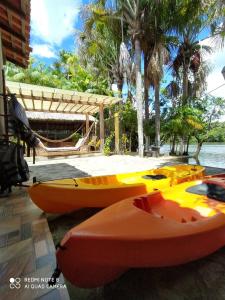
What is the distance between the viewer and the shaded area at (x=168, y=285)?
150 cm

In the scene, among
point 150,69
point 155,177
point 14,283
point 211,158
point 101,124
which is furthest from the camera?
point 211,158

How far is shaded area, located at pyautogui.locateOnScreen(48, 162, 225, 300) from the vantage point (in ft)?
4.92

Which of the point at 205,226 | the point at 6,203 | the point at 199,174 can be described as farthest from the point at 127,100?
the point at 205,226

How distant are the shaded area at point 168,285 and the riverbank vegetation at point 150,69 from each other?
7157mm

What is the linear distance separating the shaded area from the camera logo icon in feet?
1.19

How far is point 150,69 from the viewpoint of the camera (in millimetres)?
8523

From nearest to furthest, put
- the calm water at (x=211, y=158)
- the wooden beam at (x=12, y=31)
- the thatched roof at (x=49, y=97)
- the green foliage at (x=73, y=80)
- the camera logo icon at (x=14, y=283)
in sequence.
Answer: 1. the camera logo icon at (x=14, y=283)
2. the wooden beam at (x=12, y=31)
3. the thatched roof at (x=49, y=97)
4. the calm water at (x=211, y=158)
5. the green foliage at (x=73, y=80)

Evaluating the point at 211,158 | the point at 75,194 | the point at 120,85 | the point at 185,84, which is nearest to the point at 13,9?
the point at 75,194

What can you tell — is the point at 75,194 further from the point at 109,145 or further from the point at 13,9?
the point at 109,145

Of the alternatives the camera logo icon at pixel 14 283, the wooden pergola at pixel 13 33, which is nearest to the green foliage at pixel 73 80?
the wooden pergola at pixel 13 33

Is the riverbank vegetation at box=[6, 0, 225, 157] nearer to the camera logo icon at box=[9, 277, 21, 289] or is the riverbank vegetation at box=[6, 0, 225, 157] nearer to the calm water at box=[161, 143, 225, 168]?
the calm water at box=[161, 143, 225, 168]

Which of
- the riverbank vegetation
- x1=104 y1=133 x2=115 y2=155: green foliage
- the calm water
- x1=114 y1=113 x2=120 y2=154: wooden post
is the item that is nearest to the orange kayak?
the riverbank vegetation

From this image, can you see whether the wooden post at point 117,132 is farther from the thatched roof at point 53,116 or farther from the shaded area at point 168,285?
the shaded area at point 168,285

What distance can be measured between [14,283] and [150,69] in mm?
8451
